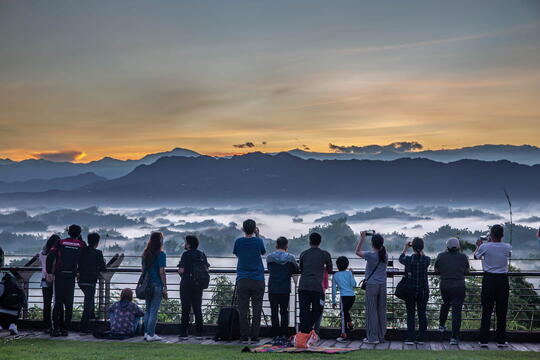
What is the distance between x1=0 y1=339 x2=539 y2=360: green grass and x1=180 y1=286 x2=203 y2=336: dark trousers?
3.34 ft

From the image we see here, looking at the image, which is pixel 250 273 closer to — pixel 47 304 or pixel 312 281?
pixel 312 281

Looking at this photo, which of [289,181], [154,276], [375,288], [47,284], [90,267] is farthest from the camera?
[289,181]

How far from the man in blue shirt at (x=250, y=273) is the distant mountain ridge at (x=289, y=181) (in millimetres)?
154708

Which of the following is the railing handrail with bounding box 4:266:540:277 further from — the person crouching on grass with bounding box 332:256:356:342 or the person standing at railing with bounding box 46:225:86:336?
the person standing at railing with bounding box 46:225:86:336

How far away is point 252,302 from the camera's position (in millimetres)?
13141

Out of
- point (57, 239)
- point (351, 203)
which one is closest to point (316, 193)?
point (351, 203)

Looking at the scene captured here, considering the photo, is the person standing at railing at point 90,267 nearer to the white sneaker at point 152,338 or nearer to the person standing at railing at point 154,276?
the person standing at railing at point 154,276

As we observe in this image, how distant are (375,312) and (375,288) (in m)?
0.43

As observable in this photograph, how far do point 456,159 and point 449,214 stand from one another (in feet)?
58.7

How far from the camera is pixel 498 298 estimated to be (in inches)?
505

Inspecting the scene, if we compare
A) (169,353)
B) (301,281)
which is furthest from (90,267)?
(301,281)

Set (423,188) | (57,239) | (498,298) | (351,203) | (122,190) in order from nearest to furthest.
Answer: (498,298) < (57,239) < (423,188) < (122,190) < (351,203)

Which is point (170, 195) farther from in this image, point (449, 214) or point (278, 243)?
point (278, 243)

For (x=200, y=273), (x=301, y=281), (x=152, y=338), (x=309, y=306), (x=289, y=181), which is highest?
(x=289, y=181)
